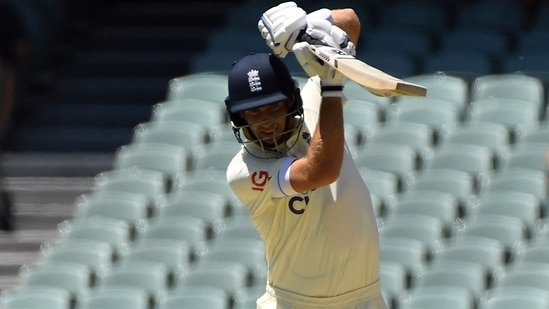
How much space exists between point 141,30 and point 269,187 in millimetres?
6627

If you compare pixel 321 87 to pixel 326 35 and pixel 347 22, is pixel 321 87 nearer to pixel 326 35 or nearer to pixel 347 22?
pixel 326 35

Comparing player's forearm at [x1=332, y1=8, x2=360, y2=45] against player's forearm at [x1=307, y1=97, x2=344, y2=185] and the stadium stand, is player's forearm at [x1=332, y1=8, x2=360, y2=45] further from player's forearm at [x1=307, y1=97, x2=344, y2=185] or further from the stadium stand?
the stadium stand

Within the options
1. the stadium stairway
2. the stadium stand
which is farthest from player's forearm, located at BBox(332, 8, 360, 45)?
the stadium stairway

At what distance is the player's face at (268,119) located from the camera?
436 centimetres

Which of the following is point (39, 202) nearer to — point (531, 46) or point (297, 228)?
point (531, 46)

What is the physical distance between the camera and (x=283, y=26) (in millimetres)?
4301

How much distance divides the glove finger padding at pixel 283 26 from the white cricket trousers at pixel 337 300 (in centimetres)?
81

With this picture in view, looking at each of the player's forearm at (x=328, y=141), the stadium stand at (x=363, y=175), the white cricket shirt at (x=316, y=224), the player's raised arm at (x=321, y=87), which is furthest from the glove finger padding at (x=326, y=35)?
the stadium stand at (x=363, y=175)

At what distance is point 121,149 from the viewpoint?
30.1 feet

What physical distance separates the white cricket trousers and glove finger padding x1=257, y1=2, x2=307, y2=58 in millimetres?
805

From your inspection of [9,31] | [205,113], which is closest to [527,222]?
[205,113]

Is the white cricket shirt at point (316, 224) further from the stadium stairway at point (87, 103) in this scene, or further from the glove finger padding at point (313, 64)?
the stadium stairway at point (87, 103)

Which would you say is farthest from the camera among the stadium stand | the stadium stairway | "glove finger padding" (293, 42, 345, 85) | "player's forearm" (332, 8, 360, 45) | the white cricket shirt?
the stadium stairway

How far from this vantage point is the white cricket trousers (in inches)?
182
